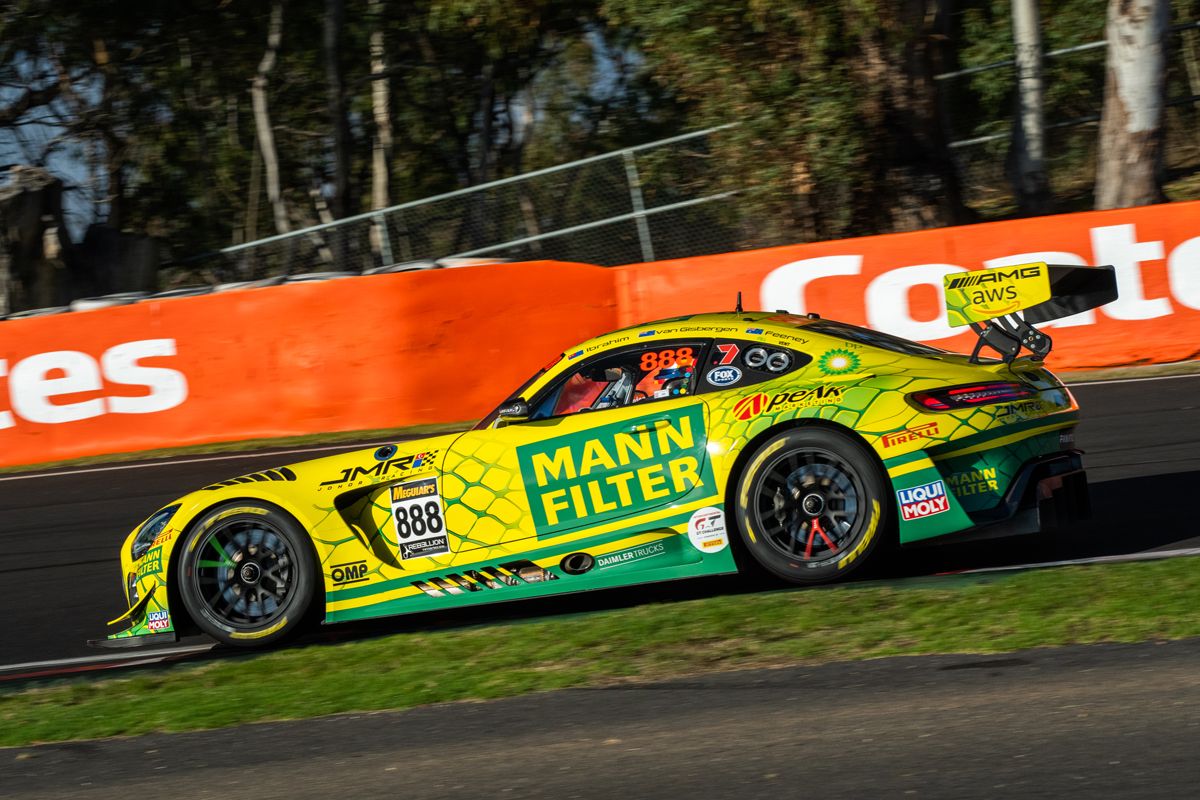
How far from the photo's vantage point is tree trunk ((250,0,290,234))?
31.7m

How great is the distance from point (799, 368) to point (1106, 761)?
2893mm

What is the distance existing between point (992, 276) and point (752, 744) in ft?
10.2

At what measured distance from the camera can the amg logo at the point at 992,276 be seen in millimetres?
6734

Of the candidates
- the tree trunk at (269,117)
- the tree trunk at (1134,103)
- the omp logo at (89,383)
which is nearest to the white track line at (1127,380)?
the tree trunk at (1134,103)

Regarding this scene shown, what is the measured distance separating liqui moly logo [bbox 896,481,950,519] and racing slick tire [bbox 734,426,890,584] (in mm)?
111

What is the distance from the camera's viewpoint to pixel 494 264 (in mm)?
14812

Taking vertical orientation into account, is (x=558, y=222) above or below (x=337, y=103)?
below

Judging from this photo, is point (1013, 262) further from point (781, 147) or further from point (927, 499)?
point (927, 499)

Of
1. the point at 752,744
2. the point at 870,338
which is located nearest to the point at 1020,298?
the point at 870,338

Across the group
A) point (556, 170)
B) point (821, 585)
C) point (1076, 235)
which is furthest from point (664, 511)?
point (556, 170)

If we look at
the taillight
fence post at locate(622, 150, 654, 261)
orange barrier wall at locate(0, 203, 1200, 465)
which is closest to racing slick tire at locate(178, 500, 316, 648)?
the taillight

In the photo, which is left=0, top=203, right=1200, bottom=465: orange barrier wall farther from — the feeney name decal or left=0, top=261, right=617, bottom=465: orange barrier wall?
the feeney name decal

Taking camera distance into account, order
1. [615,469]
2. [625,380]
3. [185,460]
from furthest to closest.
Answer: [185,460]
[625,380]
[615,469]

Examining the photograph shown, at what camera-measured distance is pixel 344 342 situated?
14.7 meters
